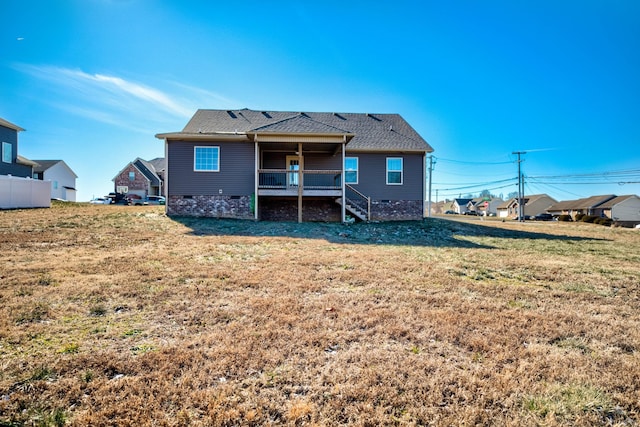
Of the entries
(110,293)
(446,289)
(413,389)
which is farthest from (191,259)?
(413,389)

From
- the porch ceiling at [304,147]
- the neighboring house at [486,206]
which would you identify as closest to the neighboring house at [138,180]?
the porch ceiling at [304,147]

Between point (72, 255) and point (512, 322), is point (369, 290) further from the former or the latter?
point (72, 255)

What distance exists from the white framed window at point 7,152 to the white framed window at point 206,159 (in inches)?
778

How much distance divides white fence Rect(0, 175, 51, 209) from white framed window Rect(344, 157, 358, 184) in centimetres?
1807

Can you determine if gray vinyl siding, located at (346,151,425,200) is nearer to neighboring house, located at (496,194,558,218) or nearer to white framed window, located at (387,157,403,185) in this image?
white framed window, located at (387,157,403,185)

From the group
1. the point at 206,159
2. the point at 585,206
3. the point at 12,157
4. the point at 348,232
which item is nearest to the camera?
the point at 348,232

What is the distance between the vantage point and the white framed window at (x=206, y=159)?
606 inches

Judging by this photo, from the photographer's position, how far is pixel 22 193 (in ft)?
57.2

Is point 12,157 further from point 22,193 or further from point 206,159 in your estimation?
point 206,159

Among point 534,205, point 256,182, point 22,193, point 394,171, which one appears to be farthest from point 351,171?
point 534,205

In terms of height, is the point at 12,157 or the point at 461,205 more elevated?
the point at 12,157

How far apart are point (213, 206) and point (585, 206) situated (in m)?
60.9

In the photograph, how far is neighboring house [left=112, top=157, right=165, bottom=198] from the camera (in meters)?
41.8

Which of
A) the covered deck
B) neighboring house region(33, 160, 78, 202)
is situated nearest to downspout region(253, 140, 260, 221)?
the covered deck
